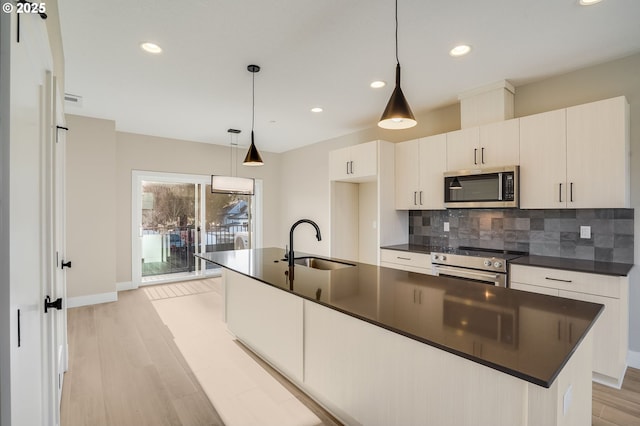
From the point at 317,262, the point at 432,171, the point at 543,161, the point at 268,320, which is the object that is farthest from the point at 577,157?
the point at 268,320

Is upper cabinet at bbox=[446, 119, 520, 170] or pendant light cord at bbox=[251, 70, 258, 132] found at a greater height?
pendant light cord at bbox=[251, 70, 258, 132]

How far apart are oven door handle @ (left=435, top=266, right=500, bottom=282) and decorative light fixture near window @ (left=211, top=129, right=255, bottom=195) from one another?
4.43 metres

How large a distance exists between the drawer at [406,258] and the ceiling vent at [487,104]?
1.60 metres

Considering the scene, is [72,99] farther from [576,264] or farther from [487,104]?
[576,264]

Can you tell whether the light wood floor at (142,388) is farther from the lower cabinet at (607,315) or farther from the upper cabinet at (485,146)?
the upper cabinet at (485,146)

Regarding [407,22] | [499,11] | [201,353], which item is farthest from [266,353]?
[499,11]

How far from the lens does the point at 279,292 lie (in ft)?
7.68

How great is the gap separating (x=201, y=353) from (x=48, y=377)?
1.58 meters

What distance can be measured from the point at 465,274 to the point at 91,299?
5157mm

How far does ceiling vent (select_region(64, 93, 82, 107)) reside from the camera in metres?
3.71

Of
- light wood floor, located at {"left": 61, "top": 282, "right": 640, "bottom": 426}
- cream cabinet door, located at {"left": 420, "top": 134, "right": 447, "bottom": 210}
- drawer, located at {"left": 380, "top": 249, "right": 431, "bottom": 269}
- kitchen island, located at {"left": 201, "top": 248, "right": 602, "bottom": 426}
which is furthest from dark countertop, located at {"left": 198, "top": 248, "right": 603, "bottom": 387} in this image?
cream cabinet door, located at {"left": 420, "top": 134, "right": 447, "bottom": 210}

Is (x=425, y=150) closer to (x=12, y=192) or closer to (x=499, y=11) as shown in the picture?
(x=499, y=11)

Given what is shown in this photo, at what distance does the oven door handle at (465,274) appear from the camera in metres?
3.09

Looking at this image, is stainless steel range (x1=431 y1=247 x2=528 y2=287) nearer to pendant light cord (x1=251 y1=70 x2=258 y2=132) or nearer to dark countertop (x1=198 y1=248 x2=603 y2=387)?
dark countertop (x1=198 y1=248 x2=603 y2=387)
